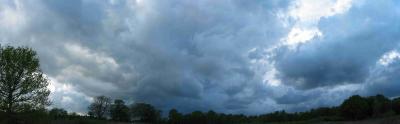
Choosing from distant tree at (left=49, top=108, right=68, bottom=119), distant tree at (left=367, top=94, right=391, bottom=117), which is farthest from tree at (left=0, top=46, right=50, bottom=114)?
distant tree at (left=367, top=94, right=391, bottom=117)

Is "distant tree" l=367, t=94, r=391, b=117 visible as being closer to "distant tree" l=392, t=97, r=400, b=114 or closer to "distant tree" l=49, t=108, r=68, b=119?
"distant tree" l=392, t=97, r=400, b=114

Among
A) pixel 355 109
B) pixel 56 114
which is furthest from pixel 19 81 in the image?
pixel 355 109

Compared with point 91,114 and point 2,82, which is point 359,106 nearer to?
point 91,114

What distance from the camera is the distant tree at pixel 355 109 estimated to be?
167 metres

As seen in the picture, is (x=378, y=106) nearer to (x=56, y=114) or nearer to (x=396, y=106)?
(x=396, y=106)

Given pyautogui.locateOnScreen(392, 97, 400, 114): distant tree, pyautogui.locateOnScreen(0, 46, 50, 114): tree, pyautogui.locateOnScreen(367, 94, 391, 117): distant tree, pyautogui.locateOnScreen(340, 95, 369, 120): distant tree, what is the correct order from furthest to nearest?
pyautogui.locateOnScreen(340, 95, 369, 120): distant tree
pyautogui.locateOnScreen(392, 97, 400, 114): distant tree
pyautogui.locateOnScreen(367, 94, 391, 117): distant tree
pyautogui.locateOnScreen(0, 46, 50, 114): tree

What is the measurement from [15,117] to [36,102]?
2.63 meters

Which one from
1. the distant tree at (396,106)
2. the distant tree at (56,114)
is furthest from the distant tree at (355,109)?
the distant tree at (56,114)

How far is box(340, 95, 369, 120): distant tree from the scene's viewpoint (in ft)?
547

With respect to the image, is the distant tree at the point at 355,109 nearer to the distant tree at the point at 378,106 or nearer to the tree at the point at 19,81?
the distant tree at the point at 378,106

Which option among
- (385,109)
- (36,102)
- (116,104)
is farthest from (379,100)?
(36,102)

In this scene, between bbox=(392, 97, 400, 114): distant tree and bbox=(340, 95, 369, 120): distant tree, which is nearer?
bbox=(392, 97, 400, 114): distant tree

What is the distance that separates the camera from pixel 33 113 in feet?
169

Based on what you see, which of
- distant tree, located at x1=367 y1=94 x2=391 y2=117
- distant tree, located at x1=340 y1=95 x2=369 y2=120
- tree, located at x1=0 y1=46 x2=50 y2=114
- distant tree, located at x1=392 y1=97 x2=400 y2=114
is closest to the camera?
tree, located at x1=0 y1=46 x2=50 y2=114
